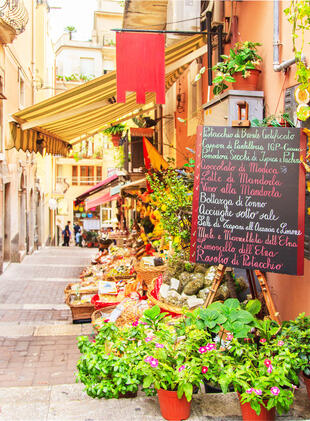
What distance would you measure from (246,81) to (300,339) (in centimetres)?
321

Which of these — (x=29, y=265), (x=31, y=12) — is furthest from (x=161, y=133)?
(x=31, y=12)

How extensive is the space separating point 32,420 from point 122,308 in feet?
7.88

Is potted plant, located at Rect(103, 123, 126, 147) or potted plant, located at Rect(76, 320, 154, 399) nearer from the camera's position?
potted plant, located at Rect(76, 320, 154, 399)

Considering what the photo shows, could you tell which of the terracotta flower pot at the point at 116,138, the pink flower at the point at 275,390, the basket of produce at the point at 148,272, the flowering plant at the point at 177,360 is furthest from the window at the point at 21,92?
the pink flower at the point at 275,390

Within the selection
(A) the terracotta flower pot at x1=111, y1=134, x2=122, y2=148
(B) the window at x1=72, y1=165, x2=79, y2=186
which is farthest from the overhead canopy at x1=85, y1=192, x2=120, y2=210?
(B) the window at x1=72, y1=165, x2=79, y2=186

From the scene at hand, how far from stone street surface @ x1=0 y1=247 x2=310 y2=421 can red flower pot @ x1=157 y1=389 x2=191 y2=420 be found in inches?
4.1

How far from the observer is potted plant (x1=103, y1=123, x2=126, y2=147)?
1614 cm

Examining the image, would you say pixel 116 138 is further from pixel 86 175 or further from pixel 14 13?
pixel 86 175

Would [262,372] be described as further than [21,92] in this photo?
No

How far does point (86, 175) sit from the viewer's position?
1732 inches

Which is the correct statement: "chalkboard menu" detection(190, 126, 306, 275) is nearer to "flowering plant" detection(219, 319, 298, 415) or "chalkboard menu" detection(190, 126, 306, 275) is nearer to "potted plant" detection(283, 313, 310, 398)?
"potted plant" detection(283, 313, 310, 398)

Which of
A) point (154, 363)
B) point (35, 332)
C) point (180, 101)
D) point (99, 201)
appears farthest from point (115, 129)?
point (154, 363)

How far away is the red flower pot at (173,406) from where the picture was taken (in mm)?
3365

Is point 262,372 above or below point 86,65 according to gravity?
below
